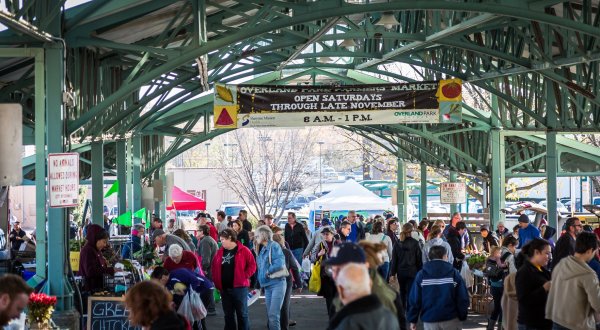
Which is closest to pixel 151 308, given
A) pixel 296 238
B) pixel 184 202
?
pixel 296 238

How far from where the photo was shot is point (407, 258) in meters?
16.5

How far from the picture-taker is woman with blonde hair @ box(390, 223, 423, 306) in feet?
54.0

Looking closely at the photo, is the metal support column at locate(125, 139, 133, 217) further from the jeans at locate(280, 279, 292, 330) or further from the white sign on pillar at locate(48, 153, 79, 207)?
the white sign on pillar at locate(48, 153, 79, 207)

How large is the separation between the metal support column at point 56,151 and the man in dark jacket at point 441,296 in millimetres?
Result: 5506

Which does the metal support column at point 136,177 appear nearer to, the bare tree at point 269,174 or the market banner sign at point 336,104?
the market banner sign at point 336,104

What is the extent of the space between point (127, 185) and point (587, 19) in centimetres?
1359

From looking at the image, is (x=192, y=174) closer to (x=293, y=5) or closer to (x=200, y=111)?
(x=200, y=111)

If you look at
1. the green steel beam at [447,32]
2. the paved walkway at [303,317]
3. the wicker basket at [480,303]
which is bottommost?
the paved walkway at [303,317]

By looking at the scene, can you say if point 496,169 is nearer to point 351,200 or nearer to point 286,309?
point 351,200

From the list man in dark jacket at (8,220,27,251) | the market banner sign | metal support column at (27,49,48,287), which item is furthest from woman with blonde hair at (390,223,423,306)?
man in dark jacket at (8,220,27,251)

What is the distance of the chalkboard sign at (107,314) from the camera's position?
13.2 m

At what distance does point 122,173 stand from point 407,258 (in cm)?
1128

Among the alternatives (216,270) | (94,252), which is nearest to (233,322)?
(216,270)

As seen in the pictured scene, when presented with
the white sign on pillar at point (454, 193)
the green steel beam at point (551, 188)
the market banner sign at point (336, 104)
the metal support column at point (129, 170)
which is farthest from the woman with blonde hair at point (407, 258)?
the white sign on pillar at point (454, 193)
